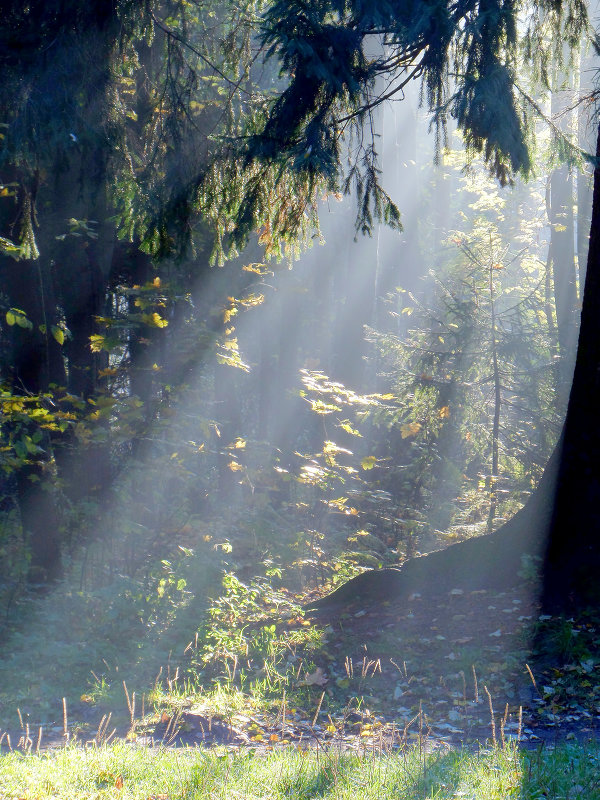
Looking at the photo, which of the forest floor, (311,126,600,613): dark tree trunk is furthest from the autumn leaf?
(311,126,600,613): dark tree trunk

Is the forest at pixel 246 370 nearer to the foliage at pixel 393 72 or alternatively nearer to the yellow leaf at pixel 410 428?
the foliage at pixel 393 72

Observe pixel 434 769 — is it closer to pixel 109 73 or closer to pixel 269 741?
pixel 269 741

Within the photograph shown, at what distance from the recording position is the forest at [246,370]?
638 cm

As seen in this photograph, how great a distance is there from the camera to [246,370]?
9.27m

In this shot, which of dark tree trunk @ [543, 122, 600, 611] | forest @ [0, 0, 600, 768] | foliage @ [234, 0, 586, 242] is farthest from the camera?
dark tree trunk @ [543, 122, 600, 611]

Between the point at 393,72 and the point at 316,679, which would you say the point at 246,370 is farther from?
the point at 316,679

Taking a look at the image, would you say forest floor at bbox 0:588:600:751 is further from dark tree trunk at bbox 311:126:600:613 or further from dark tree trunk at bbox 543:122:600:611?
dark tree trunk at bbox 543:122:600:611

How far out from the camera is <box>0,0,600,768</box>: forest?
20.9 ft

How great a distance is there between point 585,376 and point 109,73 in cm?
556

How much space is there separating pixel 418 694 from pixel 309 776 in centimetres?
248

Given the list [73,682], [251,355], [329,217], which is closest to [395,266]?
[329,217]

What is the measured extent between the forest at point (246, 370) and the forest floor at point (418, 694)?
0.05m

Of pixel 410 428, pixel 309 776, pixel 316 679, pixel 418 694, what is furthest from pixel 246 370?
pixel 309 776

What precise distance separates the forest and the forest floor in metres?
0.05
